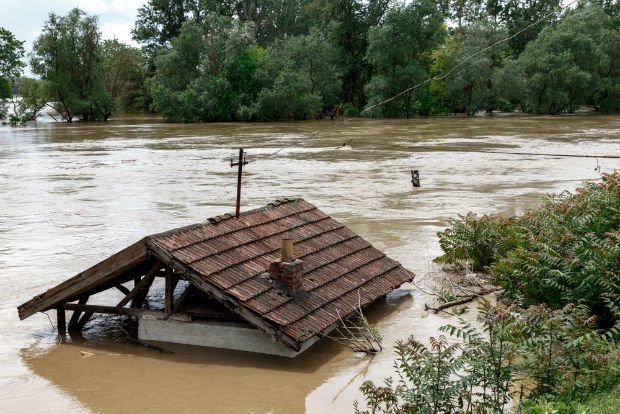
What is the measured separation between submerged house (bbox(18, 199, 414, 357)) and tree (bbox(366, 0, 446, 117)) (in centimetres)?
5696

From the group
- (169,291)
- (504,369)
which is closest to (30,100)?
(169,291)

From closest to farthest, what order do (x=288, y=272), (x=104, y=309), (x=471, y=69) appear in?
(x=288, y=272) → (x=104, y=309) → (x=471, y=69)

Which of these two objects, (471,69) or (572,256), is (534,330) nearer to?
(572,256)

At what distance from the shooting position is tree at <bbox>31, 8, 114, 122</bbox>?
70.9 meters

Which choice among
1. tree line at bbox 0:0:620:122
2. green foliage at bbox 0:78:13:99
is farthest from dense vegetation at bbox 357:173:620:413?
green foliage at bbox 0:78:13:99

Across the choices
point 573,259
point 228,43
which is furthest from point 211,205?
point 228,43

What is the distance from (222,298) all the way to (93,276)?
6.70 ft

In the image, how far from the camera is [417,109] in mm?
69938

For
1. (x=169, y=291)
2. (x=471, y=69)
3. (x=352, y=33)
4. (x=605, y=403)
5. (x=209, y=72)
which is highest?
(x=352, y=33)

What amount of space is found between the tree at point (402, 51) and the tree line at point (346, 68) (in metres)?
0.10

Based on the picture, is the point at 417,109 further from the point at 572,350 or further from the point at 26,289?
the point at 572,350

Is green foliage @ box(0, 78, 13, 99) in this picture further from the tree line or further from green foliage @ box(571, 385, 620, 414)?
green foliage @ box(571, 385, 620, 414)

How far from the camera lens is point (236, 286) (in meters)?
9.74

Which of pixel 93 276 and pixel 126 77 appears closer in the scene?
pixel 93 276
